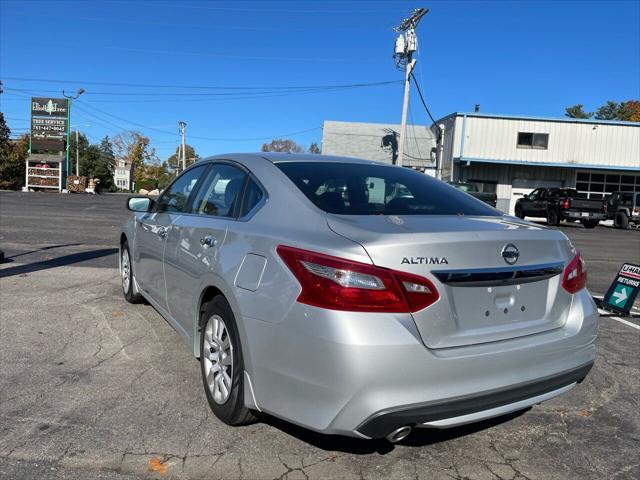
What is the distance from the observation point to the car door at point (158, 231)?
4301mm

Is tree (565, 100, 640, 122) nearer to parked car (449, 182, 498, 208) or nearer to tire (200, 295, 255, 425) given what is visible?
parked car (449, 182, 498, 208)

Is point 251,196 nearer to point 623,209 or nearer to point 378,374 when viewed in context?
point 378,374

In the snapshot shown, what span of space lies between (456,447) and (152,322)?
3.20m

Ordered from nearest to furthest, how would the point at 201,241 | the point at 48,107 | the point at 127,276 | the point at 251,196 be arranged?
the point at 251,196
the point at 201,241
the point at 127,276
the point at 48,107

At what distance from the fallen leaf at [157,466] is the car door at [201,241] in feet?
3.12

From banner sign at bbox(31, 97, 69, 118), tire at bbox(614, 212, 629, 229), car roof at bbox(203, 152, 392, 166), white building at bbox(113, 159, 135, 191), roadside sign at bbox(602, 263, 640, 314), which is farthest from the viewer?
white building at bbox(113, 159, 135, 191)

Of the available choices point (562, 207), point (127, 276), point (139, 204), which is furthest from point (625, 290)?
point (562, 207)

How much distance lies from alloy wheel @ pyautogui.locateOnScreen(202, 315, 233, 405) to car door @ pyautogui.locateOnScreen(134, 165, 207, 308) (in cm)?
112

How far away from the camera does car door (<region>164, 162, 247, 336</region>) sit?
3275 millimetres

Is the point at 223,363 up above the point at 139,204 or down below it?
below

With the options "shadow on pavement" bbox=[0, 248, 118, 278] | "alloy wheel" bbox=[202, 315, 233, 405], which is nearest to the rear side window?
"alloy wheel" bbox=[202, 315, 233, 405]

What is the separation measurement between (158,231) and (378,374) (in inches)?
109

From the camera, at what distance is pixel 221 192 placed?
3.74 m

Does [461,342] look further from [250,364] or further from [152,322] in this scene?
[152,322]
